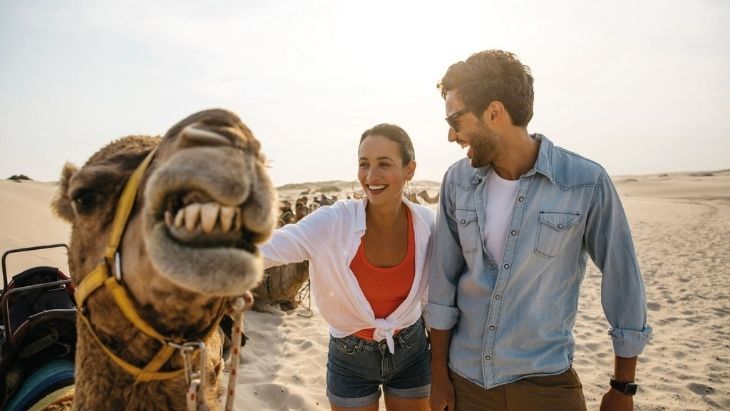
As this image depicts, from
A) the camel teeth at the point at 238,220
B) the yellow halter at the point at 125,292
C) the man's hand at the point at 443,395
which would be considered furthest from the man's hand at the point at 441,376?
the camel teeth at the point at 238,220

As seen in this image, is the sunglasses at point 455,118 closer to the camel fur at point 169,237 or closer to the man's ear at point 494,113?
the man's ear at point 494,113

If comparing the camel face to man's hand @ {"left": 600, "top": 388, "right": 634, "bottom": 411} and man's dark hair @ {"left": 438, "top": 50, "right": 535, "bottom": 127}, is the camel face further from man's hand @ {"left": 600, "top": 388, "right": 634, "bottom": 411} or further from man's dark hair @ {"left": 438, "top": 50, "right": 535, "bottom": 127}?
man's hand @ {"left": 600, "top": 388, "right": 634, "bottom": 411}

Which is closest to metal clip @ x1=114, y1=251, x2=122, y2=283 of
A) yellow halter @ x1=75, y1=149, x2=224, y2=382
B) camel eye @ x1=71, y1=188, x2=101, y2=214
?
yellow halter @ x1=75, y1=149, x2=224, y2=382

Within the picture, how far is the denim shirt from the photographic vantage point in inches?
99.5

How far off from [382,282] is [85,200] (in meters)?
1.82

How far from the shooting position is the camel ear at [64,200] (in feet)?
6.57

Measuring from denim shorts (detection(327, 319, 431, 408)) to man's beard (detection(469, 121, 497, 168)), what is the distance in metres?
1.22

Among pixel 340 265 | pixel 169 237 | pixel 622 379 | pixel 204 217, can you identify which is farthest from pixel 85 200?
pixel 622 379

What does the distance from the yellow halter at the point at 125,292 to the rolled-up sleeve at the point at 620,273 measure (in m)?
2.00

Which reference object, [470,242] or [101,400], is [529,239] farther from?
[101,400]

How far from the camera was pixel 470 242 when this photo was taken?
2723 mm

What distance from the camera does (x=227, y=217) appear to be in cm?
124


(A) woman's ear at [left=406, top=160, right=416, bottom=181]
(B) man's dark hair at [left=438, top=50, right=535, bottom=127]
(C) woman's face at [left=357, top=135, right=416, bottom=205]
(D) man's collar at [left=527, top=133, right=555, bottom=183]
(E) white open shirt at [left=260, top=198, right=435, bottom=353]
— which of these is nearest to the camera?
(D) man's collar at [left=527, top=133, right=555, bottom=183]

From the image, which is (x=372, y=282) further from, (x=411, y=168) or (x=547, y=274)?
(x=547, y=274)
